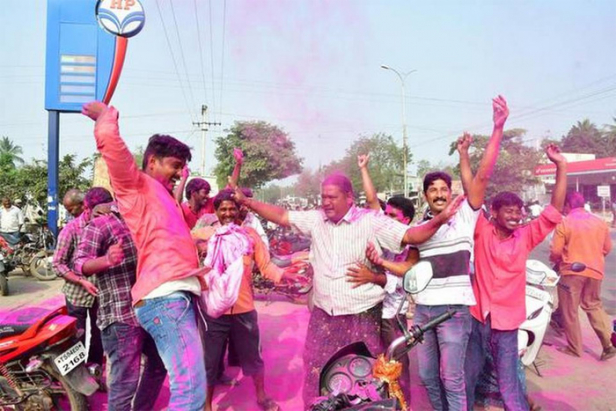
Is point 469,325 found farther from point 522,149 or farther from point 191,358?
point 522,149

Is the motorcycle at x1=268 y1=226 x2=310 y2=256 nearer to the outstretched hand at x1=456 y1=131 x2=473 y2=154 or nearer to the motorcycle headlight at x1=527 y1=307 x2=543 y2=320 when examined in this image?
the motorcycle headlight at x1=527 y1=307 x2=543 y2=320

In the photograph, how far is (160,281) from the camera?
212 centimetres

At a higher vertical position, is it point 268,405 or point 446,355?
point 446,355

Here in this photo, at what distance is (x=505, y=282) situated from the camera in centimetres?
281

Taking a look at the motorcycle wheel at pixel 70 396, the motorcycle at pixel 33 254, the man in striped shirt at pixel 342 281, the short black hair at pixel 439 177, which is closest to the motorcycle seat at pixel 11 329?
the motorcycle wheel at pixel 70 396

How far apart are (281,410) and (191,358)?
61.4 inches

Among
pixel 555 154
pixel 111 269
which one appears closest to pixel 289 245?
pixel 111 269

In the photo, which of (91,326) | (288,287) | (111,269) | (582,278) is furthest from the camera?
(288,287)

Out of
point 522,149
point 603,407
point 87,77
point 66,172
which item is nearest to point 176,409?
point 603,407

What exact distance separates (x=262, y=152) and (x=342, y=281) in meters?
18.0

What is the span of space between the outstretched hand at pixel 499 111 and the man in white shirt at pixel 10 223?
9845mm

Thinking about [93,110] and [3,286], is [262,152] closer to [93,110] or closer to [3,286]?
[3,286]

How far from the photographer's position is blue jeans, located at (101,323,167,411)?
103 inches

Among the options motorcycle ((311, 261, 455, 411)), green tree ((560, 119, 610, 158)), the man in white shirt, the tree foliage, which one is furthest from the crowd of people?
green tree ((560, 119, 610, 158))
